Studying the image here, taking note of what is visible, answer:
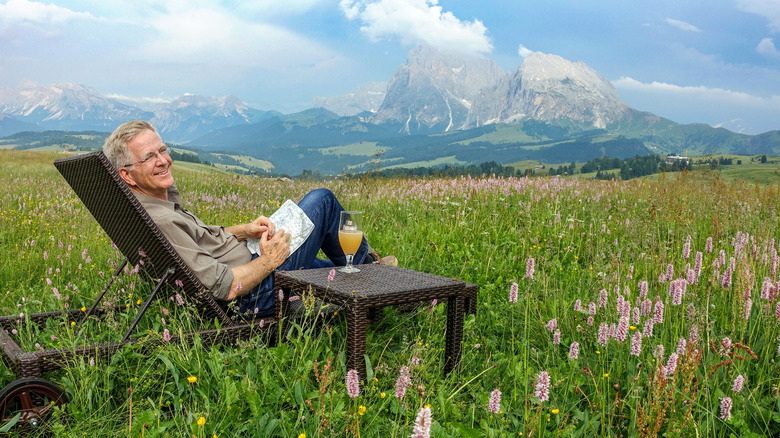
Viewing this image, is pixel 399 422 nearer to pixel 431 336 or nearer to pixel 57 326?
pixel 431 336

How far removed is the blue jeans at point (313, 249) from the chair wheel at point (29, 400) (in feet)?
3.92

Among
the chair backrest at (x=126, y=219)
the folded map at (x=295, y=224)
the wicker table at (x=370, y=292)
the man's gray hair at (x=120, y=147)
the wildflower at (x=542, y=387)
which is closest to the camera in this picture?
the wildflower at (x=542, y=387)

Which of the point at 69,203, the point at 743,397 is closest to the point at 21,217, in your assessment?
the point at 69,203

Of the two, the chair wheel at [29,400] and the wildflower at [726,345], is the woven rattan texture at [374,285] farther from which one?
the wildflower at [726,345]

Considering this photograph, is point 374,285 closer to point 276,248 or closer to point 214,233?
point 276,248

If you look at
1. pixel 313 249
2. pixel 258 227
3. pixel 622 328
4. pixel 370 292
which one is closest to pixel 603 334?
pixel 622 328

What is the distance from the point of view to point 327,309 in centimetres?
365

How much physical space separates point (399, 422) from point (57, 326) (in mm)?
2564

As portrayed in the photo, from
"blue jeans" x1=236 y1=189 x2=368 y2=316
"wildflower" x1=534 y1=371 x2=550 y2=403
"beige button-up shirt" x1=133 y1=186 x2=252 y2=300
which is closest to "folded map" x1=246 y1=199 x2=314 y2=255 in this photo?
"blue jeans" x1=236 y1=189 x2=368 y2=316

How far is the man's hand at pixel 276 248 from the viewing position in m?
3.78

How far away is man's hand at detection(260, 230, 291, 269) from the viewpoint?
12.4 feet

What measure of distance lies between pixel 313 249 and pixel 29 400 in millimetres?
2131

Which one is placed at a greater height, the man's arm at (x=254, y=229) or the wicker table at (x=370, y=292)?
the man's arm at (x=254, y=229)

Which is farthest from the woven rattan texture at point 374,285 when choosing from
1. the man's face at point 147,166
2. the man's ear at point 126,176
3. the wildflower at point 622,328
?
the man's ear at point 126,176
